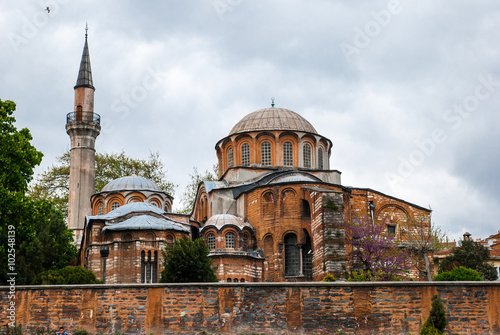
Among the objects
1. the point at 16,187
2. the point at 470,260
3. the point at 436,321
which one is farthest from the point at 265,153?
the point at 436,321

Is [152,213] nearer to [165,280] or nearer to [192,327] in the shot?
[165,280]

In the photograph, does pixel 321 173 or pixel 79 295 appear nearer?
pixel 79 295

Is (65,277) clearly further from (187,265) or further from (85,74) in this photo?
(85,74)

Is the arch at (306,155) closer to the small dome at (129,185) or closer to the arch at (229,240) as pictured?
the arch at (229,240)

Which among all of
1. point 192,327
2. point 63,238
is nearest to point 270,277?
point 63,238

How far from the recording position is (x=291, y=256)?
31.0m

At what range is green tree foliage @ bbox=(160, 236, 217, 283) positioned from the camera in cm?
2336

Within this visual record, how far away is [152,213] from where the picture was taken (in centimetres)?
3247

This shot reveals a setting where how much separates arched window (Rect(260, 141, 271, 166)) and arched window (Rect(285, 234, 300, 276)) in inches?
219

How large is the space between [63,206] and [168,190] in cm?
687

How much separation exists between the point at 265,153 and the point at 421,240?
8894 mm

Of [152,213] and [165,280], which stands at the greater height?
[152,213]

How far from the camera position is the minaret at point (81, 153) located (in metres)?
40.8

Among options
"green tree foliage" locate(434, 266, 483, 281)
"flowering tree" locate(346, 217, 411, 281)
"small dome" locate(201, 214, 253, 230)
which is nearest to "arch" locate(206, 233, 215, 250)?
"small dome" locate(201, 214, 253, 230)
